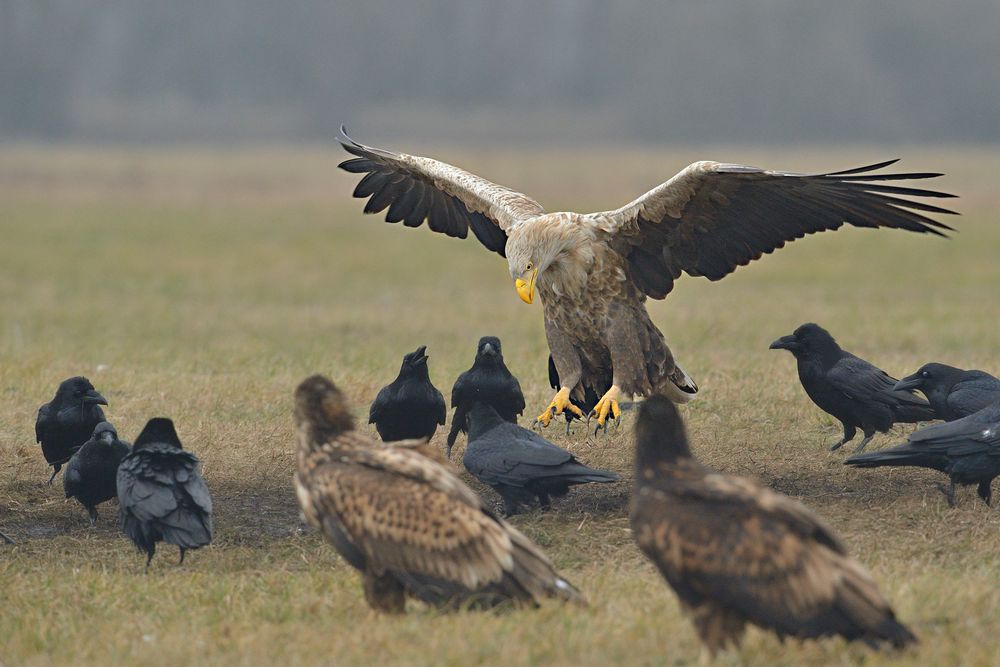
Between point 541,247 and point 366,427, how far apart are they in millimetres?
2079

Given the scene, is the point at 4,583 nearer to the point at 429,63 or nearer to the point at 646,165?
the point at 646,165

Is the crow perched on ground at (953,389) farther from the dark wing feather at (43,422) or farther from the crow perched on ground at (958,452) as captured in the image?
the dark wing feather at (43,422)

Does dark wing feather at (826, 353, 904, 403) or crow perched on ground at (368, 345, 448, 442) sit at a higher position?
dark wing feather at (826, 353, 904, 403)

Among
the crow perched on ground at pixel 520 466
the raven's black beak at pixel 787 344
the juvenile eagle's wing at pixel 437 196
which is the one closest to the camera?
the crow perched on ground at pixel 520 466

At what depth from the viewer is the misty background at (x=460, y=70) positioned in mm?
110000

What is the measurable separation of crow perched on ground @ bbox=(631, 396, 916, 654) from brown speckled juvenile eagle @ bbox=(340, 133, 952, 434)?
3.04 m

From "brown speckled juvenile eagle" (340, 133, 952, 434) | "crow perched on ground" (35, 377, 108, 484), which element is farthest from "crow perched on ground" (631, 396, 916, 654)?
"crow perched on ground" (35, 377, 108, 484)

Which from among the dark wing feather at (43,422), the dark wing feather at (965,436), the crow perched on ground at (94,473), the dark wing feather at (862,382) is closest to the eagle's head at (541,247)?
the dark wing feather at (862,382)

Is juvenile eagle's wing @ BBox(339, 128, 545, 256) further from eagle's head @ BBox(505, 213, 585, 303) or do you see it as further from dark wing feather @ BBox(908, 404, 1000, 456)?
dark wing feather @ BBox(908, 404, 1000, 456)

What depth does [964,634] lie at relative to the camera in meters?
5.09

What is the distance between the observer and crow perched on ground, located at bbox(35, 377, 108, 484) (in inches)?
326

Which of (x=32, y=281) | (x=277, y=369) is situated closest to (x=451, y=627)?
(x=277, y=369)

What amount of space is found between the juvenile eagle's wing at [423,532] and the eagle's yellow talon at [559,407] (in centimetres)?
284

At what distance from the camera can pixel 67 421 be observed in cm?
828
